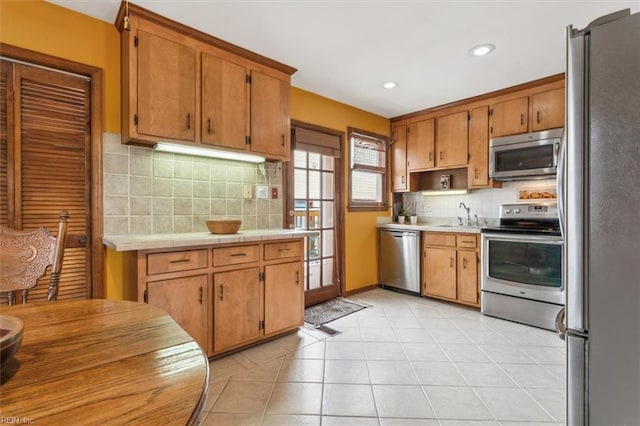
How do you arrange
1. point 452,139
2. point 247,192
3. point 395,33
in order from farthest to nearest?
1. point 452,139
2. point 247,192
3. point 395,33

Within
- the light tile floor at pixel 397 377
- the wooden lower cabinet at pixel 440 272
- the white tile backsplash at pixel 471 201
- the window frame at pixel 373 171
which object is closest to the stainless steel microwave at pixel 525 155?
the white tile backsplash at pixel 471 201

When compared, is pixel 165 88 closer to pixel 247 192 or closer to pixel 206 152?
pixel 206 152

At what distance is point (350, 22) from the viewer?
86.5 inches

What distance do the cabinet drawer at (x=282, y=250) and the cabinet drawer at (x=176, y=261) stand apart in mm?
527

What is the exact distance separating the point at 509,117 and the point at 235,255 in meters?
3.19

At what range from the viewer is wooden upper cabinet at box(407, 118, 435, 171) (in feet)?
13.3

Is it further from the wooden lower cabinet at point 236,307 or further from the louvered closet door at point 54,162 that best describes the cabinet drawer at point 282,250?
the louvered closet door at point 54,162

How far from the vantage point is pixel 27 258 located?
1.21 m

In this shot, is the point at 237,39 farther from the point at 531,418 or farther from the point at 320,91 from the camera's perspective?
the point at 531,418

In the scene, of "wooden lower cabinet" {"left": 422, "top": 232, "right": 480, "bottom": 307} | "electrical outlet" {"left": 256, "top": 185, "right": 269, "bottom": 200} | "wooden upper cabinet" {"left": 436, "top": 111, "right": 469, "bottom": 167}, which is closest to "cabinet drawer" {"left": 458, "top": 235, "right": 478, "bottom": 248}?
"wooden lower cabinet" {"left": 422, "top": 232, "right": 480, "bottom": 307}

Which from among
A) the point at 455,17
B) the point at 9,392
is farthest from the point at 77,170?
the point at 455,17

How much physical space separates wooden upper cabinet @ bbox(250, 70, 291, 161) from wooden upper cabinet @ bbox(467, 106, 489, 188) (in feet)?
7.31

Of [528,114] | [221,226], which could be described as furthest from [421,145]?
[221,226]

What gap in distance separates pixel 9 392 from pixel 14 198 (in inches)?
76.3
